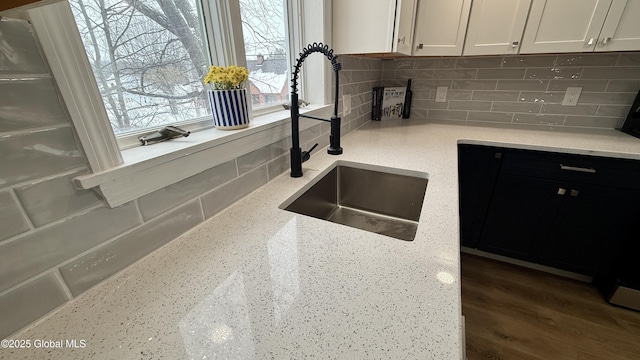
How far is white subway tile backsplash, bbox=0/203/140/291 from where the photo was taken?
0.42 m

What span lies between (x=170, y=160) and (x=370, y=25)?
120 centimetres

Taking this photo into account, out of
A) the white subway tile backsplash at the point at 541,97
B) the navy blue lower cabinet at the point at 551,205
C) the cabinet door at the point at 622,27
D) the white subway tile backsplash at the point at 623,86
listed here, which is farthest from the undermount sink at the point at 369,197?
the white subway tile backsplash at the point at 623,86

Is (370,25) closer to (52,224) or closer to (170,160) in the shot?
(170,160)

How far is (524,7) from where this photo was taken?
1481mm

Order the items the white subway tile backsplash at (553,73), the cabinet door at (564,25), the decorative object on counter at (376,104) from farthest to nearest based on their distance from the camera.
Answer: the decorative object on counter at (376,104) < the white subway tile backsplash at (553,73) < the cabinet door at (564,25)

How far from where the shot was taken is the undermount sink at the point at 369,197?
1110 millimetres

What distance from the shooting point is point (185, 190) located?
0.70m

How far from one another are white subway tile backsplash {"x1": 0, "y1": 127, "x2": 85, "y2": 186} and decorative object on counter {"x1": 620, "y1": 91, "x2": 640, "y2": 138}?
8.64ft

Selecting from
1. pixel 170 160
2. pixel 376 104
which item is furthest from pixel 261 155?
pixel 376 104

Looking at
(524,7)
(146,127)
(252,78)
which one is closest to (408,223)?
(252,78)

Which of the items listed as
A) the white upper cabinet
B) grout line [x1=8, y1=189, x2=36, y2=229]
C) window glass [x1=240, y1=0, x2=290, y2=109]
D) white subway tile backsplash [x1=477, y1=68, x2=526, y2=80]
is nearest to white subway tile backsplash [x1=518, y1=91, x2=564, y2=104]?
white subway tile backsplash [x1=477, y1=68, x2=526, y2=80]

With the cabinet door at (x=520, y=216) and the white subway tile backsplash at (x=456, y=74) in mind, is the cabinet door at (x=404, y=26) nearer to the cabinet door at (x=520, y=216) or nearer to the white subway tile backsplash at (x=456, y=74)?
the white subway tile backsplash at (x=456, y=74)

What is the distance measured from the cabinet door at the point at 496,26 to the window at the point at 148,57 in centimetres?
142

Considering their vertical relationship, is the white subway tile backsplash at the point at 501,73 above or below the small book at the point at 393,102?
above
